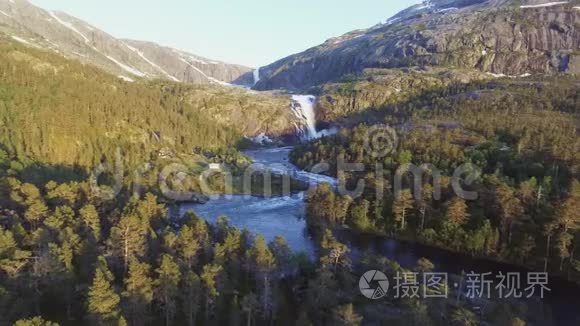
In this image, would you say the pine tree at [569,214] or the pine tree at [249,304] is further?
the pine tree at [569,214]

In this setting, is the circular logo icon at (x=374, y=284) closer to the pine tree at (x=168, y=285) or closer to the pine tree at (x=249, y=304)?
the pine tree at (x=249, y=304)

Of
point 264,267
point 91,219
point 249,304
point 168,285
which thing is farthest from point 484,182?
point 91,219

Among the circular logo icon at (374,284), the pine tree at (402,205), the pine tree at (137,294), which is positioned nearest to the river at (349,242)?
the pine tree at (402,205)

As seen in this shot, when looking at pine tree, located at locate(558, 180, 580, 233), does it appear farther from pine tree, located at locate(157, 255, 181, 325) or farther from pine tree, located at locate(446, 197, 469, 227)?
pine tree, located at locate(157, 255, 181, 325)

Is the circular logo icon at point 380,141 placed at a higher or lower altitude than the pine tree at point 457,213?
higher

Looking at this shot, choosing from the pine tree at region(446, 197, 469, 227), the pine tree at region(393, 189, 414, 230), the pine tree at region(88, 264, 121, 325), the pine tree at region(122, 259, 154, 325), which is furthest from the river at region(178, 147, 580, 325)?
the pine tree at region(88, 264, 121, 325)

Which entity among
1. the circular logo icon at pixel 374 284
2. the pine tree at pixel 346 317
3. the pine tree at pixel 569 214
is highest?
the pine tree at pixel 569 214

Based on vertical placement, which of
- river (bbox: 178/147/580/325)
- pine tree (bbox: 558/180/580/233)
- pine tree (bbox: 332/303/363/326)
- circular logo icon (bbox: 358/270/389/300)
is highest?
pine tree (bbox: 558/180/580/233)

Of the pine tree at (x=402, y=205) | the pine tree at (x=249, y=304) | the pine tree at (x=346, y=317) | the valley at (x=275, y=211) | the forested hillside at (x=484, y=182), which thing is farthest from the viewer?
the pine tree at (x=402, y=205)
